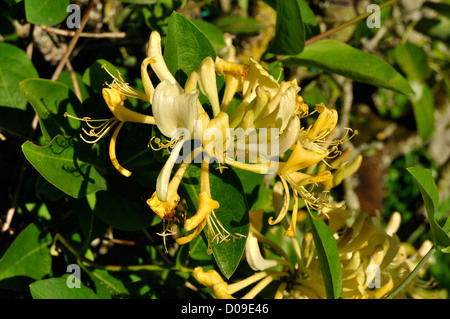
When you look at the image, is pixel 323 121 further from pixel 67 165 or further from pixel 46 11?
pixel 46 11

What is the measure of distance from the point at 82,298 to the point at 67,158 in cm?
28

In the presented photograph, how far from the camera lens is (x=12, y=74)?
993mm

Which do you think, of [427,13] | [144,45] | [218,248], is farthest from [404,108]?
[218,248]

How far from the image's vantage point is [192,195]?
2.62 ft

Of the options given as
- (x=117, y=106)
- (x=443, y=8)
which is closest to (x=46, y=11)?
(x=117, y=106)

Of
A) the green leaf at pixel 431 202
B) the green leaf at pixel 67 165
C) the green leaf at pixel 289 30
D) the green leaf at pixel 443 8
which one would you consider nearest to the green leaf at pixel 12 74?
the green leaf at pixel 67 165

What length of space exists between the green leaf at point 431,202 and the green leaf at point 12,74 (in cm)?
79

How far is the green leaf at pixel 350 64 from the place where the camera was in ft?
3.49

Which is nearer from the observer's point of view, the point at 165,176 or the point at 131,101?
the point at 165,176

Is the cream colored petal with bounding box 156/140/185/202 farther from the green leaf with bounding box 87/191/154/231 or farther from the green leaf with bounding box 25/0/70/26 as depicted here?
the green leaf with bounding box 25/0/70/26

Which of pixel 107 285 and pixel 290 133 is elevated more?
pixel 290 133

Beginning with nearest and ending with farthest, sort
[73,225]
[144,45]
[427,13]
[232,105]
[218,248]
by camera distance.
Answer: [218,248] → [232,105] → [73,225] → [144,45] → [427,13]

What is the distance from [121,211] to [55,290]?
0.19 metres
